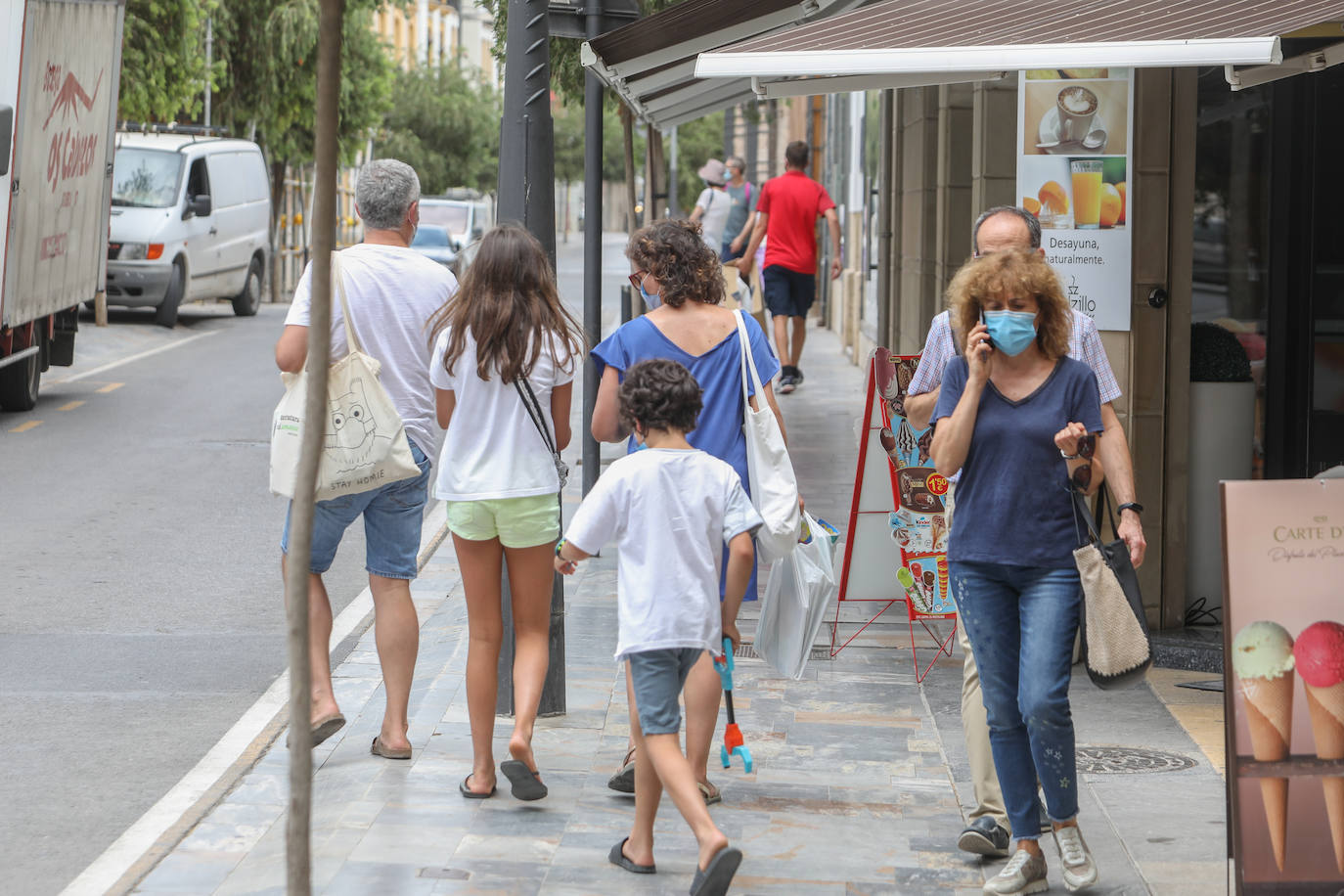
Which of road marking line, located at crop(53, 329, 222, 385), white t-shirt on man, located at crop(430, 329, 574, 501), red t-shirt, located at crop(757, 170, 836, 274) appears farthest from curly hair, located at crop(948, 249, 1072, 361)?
road marking line, located at crop(53, 329, 222, 385)

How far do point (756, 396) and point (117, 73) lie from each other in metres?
12.7

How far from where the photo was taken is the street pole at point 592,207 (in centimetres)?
860

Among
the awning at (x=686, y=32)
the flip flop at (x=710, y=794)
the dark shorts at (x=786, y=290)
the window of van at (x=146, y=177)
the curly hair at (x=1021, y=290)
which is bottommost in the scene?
the flip flop at (x=710, y=794)

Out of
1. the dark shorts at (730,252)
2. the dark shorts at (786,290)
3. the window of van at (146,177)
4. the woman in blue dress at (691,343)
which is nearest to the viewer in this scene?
the woman in blue dress at (691,343)

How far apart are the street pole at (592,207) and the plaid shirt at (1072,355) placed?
3679 millimetres

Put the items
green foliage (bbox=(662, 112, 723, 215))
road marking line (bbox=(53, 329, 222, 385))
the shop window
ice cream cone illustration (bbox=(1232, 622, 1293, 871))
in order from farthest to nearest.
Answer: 1. green foliage (bbox=(662, 112, 723, 215))
2. road marking line (bbox=(53, 329, 222, 385))
3. the shop window
4. ice cream cone illustration (bbox=(1232, 622, 1293, 871))

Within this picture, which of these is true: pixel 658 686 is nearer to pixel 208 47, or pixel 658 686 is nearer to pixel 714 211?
pixel 714 211

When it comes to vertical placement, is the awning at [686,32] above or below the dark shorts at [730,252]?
above

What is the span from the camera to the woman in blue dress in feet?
16.7

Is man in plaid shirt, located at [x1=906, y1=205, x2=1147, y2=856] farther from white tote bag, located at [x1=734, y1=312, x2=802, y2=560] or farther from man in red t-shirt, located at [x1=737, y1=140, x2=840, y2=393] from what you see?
man in red t-shirt, located at [x1=737, y1=140, x2=840, y2=393]

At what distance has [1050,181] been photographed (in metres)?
6.82

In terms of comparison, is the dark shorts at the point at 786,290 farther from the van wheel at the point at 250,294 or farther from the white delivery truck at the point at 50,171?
the van wheel at the point at 250,294

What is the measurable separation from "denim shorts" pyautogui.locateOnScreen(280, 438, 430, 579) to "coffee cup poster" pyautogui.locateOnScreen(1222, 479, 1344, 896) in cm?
270

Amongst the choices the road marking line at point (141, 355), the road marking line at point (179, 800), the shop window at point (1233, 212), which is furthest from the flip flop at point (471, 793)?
the road marking line at point (141, 355)
